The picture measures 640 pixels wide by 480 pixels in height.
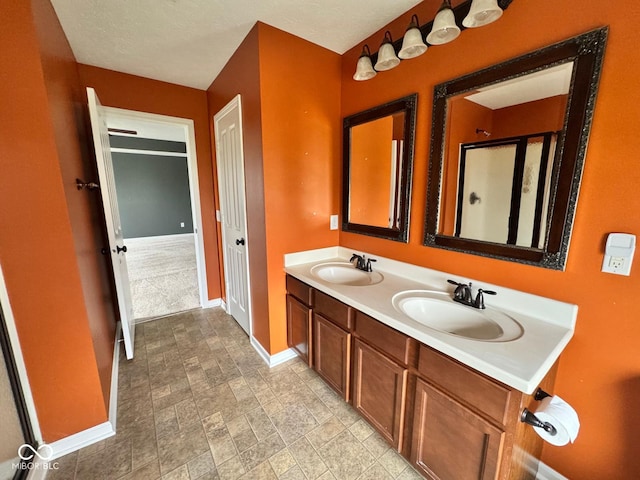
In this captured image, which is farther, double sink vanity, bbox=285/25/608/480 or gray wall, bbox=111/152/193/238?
gray wall, bbox=111/152/193/238

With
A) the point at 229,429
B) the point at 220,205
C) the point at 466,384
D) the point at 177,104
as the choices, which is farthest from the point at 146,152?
the point at 466,384

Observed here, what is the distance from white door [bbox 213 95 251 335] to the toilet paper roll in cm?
203

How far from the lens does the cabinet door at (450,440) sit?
0.93 metres

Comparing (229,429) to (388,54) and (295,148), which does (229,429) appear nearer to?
(295,148)

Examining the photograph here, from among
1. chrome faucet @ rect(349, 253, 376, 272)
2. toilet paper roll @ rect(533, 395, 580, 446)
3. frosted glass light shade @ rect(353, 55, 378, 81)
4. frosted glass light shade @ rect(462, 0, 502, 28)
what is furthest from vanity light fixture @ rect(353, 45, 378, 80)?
toilet paper roll @ rect(533, 395, 580, 446)

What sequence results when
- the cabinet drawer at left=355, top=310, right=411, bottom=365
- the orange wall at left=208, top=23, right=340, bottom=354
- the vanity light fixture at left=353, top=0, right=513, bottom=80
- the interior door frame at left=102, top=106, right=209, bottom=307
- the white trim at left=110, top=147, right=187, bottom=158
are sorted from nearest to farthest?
the vanity light fixture at left=353, top=0, right=513, bottom=80 → the cabinet drawer at left=355, top=310, right=411, bottom=365 → the orange wall at left=208, top=23, right=340, bottom=354 → the interior door frame at left=102, top=106, right=209, bottom=307 → the white trim at left=110, top=147, right=187, bottom=158

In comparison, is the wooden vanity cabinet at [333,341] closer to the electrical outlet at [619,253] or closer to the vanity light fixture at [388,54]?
the electrical outlet at [619,253]

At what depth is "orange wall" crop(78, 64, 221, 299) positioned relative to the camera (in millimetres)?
2322

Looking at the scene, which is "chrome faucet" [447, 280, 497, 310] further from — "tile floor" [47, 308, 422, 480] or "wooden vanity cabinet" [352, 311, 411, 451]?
"tile floor" [47, 308, 422, 480]

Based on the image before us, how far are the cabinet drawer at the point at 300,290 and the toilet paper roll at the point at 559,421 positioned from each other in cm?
123

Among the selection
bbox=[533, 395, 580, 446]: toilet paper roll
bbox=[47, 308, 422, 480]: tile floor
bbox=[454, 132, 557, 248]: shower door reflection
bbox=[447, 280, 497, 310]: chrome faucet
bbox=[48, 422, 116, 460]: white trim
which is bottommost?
bbox=[47, 308, 422, 480]: tile floor

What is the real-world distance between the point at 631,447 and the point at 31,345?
2690 mm

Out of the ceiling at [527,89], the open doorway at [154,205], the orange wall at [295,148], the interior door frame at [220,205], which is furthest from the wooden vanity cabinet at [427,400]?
the open doorway at [154,205]

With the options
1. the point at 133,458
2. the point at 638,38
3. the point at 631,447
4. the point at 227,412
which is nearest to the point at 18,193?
the point at 133,458
